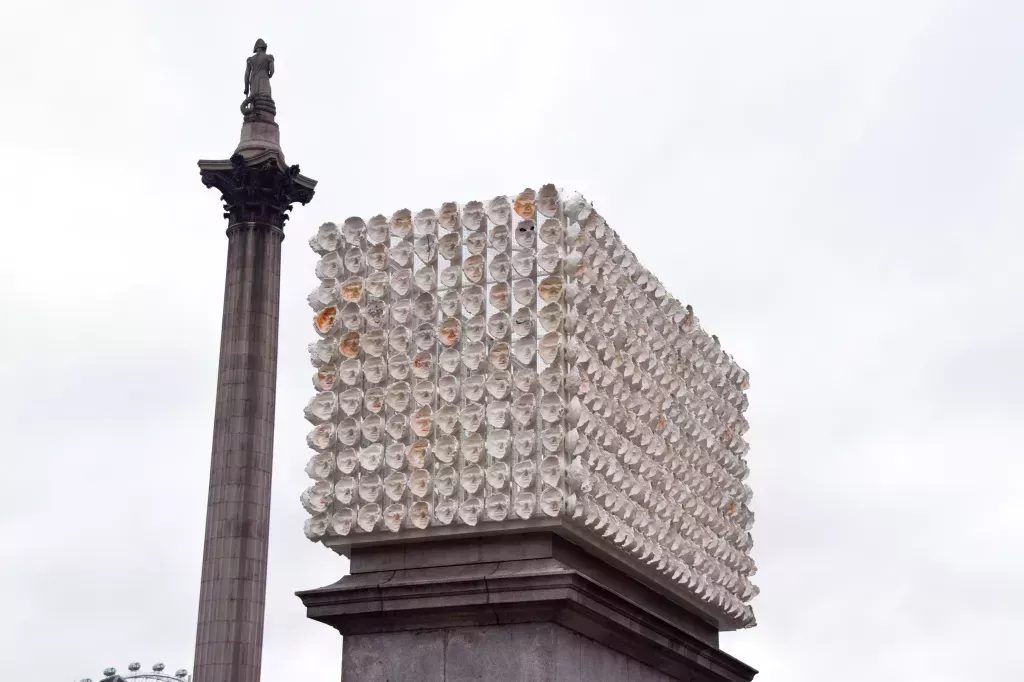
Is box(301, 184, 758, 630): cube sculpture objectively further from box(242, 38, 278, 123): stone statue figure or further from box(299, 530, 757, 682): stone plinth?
box(242, 38, 278, 123): stone statue figure

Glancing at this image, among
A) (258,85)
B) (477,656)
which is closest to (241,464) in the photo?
(258,85)

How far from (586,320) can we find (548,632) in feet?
14.0

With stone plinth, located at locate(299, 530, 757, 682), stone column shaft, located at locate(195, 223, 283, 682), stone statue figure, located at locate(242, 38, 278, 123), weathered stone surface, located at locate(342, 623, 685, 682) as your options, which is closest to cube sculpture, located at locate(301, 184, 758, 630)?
stone plinth, located at locate(299, 530, 757, 682)

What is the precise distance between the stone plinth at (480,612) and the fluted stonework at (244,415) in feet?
77.6

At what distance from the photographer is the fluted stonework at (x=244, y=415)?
42375 millimetres

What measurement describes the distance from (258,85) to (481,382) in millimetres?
32923

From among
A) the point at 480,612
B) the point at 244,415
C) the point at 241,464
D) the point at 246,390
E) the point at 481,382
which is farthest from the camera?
the point at 246,390

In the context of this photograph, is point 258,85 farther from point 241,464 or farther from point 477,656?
point 477,656

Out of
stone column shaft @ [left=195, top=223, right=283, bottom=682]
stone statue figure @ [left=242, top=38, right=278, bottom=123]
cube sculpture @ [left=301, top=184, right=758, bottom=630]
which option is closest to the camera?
cube sculpture @ [left=301, top=184, right=758, bottom=630]

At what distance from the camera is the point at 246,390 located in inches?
1764

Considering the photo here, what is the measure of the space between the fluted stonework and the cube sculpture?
23.1 m

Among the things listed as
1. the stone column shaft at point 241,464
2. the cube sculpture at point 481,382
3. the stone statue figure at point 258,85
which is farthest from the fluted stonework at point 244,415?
the cube sculpture at point 481,382

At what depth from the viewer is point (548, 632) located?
18.5 m

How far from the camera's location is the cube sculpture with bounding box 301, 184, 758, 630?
19.2m
